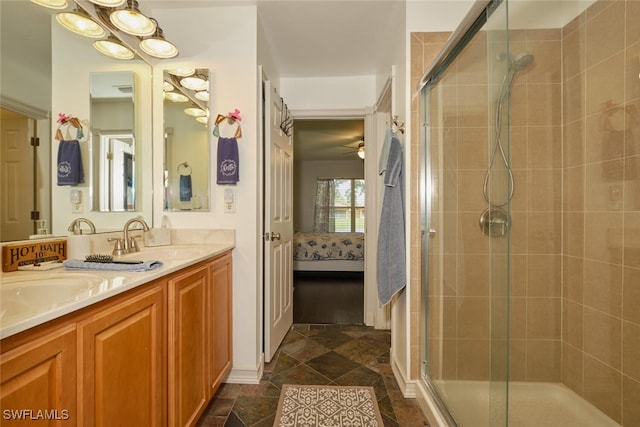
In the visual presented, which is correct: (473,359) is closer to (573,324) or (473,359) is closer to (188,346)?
(573,324)

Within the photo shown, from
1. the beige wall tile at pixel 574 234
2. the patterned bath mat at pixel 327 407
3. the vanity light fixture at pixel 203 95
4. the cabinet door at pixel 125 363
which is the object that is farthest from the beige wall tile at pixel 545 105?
the cabinet door at pixel 125 363

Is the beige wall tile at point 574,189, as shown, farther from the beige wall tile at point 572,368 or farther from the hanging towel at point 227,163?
the hanging towel at point 227,163

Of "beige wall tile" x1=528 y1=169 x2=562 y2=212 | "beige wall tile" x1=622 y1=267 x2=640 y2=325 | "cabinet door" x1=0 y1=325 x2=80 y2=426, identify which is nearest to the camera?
"cabinet door" x1=0 y1=325 x2=80 y2=426

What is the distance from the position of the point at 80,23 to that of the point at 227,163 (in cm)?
100

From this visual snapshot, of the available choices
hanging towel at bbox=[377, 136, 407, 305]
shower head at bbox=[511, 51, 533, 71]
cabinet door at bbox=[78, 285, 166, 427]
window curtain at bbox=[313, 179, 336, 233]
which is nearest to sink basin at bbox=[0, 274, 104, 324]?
cabinet door at bbox=[78, 285, 166, 427]

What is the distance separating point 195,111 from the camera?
2.01 meters

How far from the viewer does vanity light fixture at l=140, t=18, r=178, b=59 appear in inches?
66.2

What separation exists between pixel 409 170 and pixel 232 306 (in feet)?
4.94

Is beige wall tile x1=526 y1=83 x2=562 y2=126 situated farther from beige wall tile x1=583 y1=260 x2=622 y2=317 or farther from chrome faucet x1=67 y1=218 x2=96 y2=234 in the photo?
chrome faucet x1=67 y1=218 x2=96 y2=234

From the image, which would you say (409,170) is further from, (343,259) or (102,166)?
(343,259)

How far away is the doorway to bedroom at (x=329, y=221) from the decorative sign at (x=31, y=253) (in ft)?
7.23

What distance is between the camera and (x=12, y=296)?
0.93 meters

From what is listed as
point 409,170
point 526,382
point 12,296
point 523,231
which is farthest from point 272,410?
point 523,231

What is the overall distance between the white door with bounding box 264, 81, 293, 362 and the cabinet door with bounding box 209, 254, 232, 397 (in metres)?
0.34
